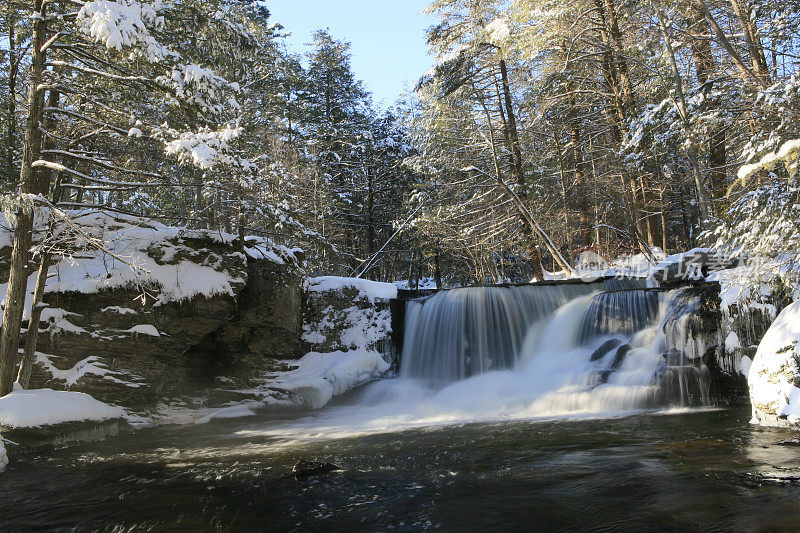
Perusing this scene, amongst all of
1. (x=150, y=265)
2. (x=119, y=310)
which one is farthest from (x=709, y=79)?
(x=119, y=310)

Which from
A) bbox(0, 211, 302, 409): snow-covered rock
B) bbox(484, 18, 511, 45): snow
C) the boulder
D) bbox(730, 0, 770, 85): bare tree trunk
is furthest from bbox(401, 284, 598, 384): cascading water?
bbox(484, 18, 511, 45): snow

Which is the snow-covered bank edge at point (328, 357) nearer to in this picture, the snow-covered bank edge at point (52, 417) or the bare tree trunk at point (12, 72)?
the snow-covered bank edge at point (52, 417)

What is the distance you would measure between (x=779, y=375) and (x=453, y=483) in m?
4.82

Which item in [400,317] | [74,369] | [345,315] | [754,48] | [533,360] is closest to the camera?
[74,369]

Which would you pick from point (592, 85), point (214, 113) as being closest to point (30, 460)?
point (214, 113)

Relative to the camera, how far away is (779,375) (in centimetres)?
671

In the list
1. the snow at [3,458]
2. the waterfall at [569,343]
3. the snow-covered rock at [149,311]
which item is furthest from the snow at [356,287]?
the snow at [3,458]

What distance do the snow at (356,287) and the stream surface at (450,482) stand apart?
616 cm

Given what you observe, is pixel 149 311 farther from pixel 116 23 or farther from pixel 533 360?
pixel 533 360

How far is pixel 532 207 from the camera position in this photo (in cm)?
1817

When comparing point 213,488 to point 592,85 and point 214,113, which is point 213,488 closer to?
point 214,113

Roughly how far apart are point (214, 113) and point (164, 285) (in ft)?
12.9

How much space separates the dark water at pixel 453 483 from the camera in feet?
14.6

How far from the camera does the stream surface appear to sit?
446 centimetres
